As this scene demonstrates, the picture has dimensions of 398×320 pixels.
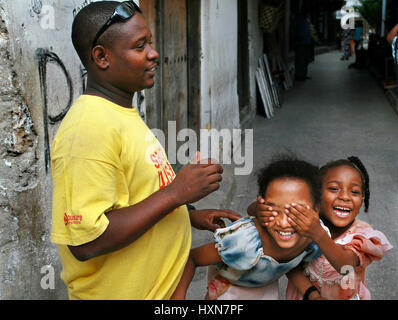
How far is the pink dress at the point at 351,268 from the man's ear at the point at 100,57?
1059 millimetres

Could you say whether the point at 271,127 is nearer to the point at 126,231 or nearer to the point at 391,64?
the point at 391,64

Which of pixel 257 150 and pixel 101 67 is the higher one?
pixel 101 67

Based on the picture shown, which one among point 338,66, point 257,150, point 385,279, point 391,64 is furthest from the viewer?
point 338,66

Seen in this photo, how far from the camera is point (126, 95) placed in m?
1.56

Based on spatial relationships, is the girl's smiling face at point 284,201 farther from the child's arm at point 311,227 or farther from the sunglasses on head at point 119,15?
the sunglasses on head at point 119,15

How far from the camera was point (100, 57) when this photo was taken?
149cm

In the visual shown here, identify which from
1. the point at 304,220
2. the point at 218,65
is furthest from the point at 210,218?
the point at 218,65

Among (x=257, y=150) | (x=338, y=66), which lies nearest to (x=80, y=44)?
(x=257, y=150)

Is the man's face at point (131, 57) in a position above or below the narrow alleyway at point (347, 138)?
above

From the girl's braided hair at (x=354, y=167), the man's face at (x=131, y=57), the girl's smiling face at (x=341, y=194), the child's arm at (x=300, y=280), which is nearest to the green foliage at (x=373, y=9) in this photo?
the girl's braided hair at (x=354, y=167)

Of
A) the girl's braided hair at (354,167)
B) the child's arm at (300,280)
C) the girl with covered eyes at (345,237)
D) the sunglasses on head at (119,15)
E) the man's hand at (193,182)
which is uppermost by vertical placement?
the sunglasses on head at (119,15)

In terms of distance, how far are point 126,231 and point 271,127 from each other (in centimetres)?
754

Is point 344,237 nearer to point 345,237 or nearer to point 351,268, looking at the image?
point 345,237

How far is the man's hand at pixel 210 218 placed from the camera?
1894mm
